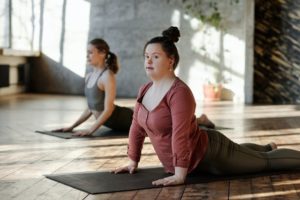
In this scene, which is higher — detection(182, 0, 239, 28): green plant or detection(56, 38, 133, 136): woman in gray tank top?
detection(182, 0, 239, 28): green plant

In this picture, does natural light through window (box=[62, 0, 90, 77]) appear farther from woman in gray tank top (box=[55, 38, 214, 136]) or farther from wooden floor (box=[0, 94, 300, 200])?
woman in gray tank top (box=[55, 38, 214, 136])

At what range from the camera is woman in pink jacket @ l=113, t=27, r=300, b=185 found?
2.31 meters

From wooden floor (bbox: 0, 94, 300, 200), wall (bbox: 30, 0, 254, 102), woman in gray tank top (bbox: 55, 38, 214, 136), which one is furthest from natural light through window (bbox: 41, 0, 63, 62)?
woman in gray tank top (bbox: 55, 38, 214, 136)

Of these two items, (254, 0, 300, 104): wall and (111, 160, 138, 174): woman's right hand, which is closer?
(111, 160, 138, 174): woman's right hand

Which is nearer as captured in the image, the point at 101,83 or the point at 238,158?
the point at 238,158

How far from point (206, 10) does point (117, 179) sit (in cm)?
646

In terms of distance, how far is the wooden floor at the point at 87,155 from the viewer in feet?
7.25

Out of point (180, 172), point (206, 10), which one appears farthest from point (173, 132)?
point (206, 10)

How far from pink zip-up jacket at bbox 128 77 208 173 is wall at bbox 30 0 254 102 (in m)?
6.00

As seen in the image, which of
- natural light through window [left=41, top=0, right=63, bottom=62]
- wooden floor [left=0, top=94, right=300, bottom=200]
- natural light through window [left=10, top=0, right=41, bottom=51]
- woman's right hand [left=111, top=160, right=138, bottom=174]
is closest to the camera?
wooden floor [left=0, top=94, right=300, bottom=200]

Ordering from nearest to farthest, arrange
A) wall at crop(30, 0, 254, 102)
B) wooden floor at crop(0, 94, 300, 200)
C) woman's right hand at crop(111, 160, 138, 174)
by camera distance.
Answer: wooden floor at crop(0, 94, 300, 200) → woman's right hand at crop(111, 160, 138, 174) → wall at crop(30, 0, 254, 102)

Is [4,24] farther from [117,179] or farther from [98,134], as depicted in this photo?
[117,179]

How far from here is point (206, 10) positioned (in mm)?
8594

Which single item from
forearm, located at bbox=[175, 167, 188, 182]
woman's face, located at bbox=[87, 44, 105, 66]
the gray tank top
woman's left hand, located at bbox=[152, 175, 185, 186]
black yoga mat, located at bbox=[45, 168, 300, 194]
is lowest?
black yoga mat, located at bbox=[45, 168, 300, 194]
